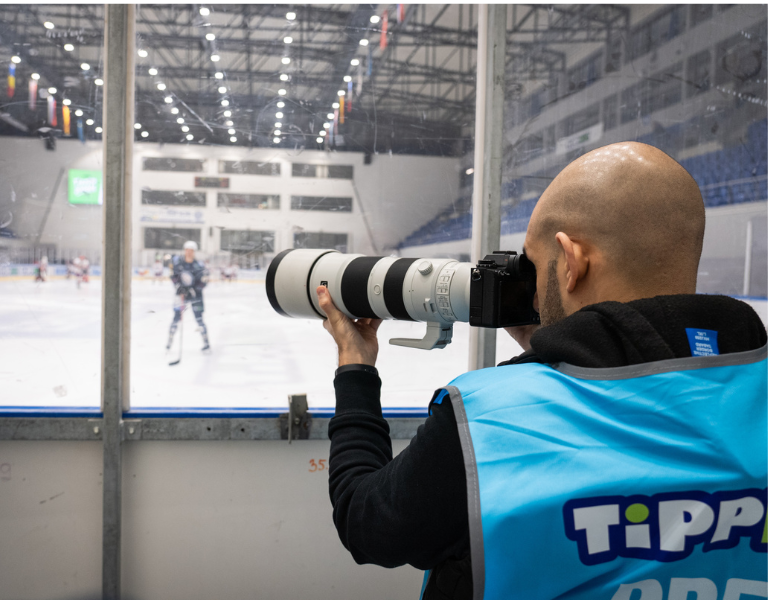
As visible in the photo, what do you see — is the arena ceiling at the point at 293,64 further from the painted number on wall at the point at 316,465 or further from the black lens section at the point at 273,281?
the painted number on wall at the point at 316,465

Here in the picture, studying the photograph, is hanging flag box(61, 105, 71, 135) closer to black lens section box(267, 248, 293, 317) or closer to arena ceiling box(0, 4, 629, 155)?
arena ceiling box(0, 4, 629, 155)

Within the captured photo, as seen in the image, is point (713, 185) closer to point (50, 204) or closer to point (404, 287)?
point (404, 287)

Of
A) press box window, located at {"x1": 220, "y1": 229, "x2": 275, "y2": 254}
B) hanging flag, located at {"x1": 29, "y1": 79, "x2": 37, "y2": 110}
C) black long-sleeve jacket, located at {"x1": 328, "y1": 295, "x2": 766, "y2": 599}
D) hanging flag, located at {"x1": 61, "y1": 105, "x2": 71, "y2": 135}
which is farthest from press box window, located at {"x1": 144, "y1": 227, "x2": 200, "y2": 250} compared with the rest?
black long-sleeve jacket, located at {"x1": 328, "y1": 295, "x2": 766, "y2": 599}

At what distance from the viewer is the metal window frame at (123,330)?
1.93 meters

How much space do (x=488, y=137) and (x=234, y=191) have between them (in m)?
1.03

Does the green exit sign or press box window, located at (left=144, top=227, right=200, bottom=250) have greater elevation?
the green exit sign

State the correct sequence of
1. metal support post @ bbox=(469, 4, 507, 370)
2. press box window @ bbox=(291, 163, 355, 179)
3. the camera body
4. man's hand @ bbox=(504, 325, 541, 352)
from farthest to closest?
press box window @ bbox=(291, 163, 355, 179), metal support post @ bbox=(469, 4, 507, 370), man's hand @ bbox=(504, 325, 541, 352), the camera body

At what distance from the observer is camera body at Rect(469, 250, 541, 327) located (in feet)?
3.10

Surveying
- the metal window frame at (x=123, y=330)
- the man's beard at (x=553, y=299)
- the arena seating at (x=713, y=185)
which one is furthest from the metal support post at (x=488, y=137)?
the man's beard at (x=553, y=299)

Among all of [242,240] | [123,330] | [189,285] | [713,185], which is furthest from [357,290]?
[713,185]

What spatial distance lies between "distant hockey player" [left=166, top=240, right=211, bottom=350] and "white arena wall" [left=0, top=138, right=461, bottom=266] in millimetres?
62

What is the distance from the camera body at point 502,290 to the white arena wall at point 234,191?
1.23 meters

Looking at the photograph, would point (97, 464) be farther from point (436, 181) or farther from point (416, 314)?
point (436, 181)

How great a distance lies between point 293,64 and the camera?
2.10m
